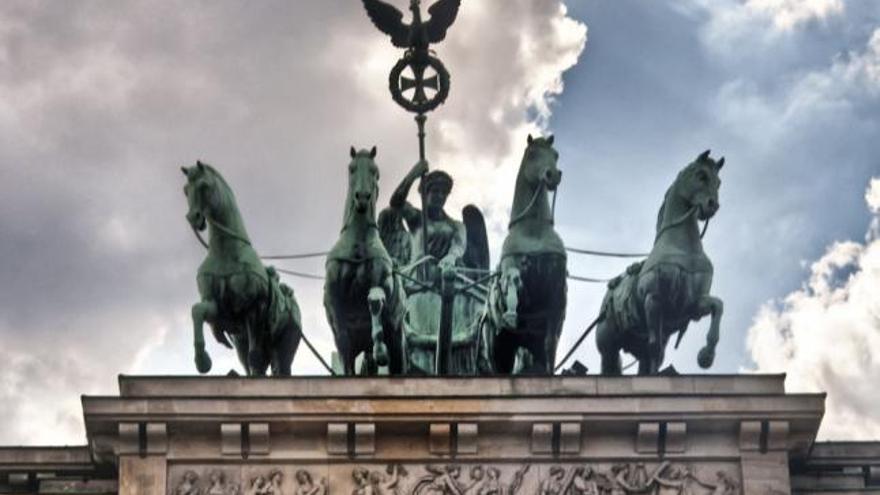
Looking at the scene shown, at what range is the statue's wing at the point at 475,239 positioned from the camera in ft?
135

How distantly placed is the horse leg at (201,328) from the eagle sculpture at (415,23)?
6.87 metres

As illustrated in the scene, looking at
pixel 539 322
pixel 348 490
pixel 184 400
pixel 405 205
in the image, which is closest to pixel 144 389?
pixel 184 400

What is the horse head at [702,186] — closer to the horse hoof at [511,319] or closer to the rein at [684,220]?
the rein at [684,220]

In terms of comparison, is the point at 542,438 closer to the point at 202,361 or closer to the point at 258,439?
the point at 258,439

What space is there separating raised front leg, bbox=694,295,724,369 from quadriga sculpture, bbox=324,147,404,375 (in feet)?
12.4

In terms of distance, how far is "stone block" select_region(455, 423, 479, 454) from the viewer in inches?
1332

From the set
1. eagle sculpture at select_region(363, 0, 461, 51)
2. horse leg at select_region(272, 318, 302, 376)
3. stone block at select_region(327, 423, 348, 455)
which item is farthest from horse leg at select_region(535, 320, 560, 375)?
eagle sculpture at select_region(363, 0, 461, 51)

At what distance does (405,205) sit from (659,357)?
6341 mm

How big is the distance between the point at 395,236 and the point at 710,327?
700cm

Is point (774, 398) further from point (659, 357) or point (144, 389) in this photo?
point (144, 389)

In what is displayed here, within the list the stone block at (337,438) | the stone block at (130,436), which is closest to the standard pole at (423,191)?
the stone block at (337,438)

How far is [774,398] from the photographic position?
34125 millimetres

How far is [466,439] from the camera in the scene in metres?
33.9

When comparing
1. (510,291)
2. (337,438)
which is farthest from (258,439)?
(510,291)
